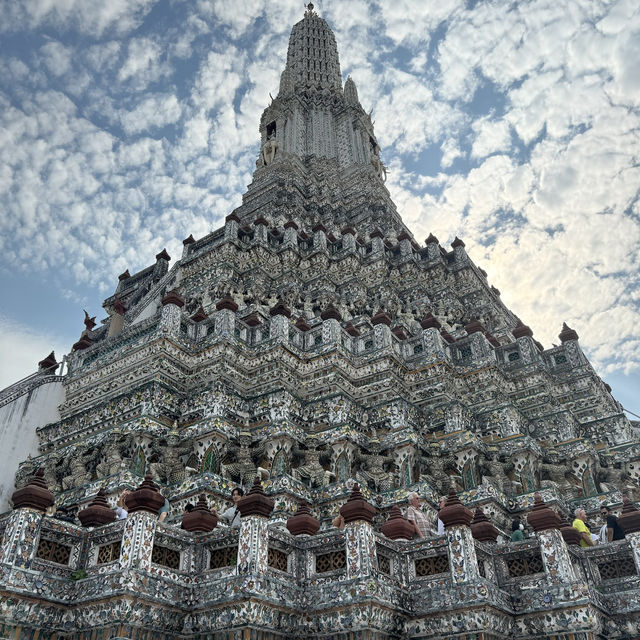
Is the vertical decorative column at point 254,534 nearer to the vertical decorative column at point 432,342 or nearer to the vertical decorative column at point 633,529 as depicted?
the vertical decorative column at point 633,529

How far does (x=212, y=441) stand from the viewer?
15336 millimetres

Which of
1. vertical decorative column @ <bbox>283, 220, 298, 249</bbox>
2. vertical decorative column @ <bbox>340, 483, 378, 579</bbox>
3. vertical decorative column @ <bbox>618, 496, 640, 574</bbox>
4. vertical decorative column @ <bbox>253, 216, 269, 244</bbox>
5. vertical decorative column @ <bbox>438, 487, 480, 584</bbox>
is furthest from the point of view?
vertical decorative column @ <bbox>283, 220, 298, 249</bbox>

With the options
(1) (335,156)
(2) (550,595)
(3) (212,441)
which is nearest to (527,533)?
(2) (550,595)

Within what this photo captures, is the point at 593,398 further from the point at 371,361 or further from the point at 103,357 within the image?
the point at 103,357

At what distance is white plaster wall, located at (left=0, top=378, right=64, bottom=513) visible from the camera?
16750 millimetres

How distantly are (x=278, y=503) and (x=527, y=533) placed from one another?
6041 mm

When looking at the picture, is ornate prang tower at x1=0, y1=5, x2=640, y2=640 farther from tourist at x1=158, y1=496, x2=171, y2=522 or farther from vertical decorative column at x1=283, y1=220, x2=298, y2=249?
tourist at x1=158, y1=496, x2=171, y2=522

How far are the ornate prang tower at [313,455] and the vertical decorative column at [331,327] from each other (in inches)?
2.5

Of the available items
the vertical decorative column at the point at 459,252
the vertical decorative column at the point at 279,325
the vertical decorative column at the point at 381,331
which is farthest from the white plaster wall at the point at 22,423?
the vertical decorative column at the point at 459,252

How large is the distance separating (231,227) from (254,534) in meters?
18.5

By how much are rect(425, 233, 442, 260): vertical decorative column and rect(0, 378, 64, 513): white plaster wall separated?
17.7m

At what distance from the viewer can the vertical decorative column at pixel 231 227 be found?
25.6 meters

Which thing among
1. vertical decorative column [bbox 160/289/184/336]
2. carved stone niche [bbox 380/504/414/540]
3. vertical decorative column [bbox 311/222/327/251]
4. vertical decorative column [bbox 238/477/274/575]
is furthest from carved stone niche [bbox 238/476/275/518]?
vertical decorative column [bbox 311/222/327/251]

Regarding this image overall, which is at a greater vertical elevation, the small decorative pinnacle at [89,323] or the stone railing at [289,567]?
the small decorative pinnacle at [89,323]
